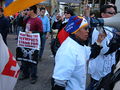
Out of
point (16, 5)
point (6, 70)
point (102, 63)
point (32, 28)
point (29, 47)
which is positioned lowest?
point (29, 47)

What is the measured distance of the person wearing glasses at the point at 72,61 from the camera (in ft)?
7.98

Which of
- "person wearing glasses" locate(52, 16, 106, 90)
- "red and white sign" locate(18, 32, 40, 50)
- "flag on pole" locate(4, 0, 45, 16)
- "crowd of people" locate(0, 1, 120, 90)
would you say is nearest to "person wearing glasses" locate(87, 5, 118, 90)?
"crowd of people" locate(0, 1, 120, 90)

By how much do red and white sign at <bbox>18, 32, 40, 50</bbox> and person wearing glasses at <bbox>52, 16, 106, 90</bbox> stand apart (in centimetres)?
278

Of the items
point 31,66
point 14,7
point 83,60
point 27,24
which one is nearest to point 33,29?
point 27,24

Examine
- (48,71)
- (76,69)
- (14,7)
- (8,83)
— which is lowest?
(48,71)

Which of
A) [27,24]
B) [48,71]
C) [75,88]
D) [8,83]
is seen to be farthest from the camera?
[48,71]

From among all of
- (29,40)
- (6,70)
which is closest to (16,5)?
(6,70)

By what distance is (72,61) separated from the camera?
8.08 feet

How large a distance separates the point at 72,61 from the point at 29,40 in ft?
10.5

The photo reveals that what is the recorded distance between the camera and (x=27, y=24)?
564 cm

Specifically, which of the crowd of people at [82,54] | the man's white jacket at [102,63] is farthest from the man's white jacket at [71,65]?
the man's white jacket at [102,63]

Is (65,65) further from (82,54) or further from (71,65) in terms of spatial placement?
(82,54)

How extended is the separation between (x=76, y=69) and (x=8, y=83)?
1.42 m

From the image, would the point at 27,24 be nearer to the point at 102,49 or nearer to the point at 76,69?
the point at 102,49
